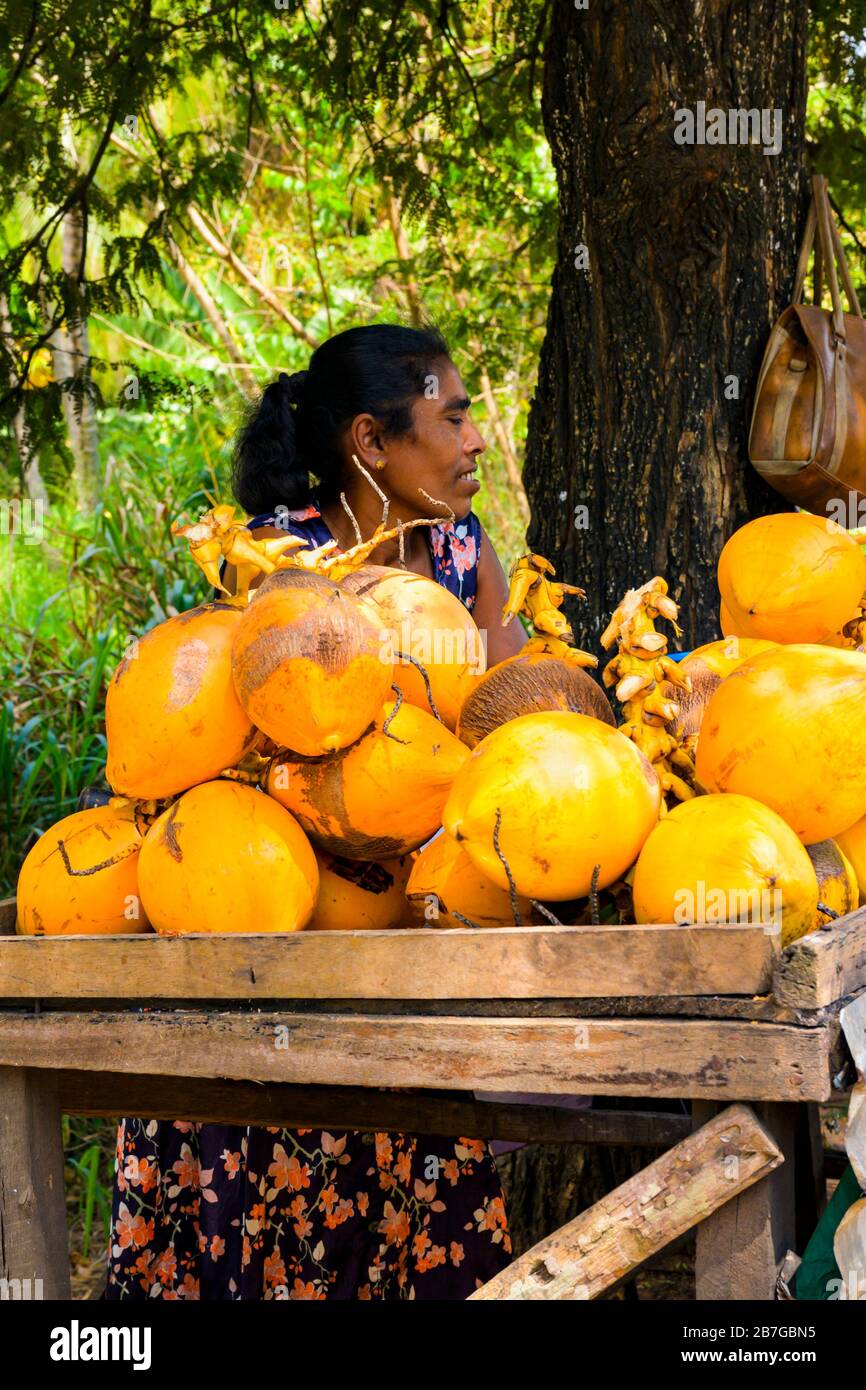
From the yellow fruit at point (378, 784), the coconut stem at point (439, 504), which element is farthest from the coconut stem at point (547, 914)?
the coconut stem at point (439, 504)

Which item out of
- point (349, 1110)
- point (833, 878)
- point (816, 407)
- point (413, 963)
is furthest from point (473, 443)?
point (413, 963)

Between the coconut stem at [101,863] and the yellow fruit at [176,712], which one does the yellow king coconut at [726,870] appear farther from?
the coconut stem at [101,863]

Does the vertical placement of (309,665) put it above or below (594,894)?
above

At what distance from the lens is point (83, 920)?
1.64 m

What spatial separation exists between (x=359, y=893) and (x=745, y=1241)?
581 mm

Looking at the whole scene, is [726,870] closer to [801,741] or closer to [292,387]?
[801,741]

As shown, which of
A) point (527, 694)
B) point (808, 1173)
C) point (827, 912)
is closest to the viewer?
point (827, 912)

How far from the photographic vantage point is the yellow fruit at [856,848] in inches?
61.7

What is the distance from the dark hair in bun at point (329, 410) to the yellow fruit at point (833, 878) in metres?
1.42

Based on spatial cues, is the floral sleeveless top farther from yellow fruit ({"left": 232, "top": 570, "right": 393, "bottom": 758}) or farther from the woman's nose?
yellow fruit ({"left": 232, "top": 570, "right": 393, "bottom": 758})

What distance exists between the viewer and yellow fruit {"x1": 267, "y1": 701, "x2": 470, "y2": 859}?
150 centimetres

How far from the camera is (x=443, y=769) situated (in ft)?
4.96

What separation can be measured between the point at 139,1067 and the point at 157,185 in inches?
115
